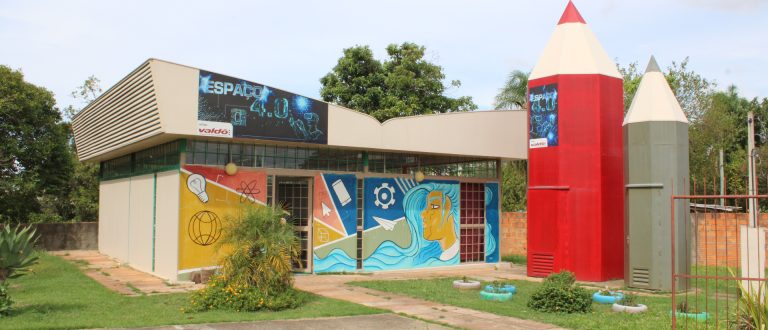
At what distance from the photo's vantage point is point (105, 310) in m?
9.95

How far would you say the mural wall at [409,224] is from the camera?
1670 cm

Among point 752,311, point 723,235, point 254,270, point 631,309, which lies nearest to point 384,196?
point 254,270

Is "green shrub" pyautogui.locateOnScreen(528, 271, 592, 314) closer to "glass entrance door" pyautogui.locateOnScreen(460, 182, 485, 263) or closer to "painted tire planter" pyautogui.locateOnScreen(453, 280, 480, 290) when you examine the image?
"painted tire planter" pyautogui.locateOnScreen(453, 280, 480, 290)

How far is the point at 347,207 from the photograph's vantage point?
16281 mm

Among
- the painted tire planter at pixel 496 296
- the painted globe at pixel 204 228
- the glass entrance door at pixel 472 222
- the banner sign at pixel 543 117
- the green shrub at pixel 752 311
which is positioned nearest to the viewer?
the green shrub at pixel 752 311

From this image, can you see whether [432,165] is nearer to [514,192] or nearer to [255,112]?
[255,112]

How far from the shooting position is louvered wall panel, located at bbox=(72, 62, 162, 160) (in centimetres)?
1328

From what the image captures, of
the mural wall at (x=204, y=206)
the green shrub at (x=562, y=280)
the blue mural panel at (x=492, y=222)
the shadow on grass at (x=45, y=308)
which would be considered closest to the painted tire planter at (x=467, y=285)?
the green shrub at (x=562, y=280)

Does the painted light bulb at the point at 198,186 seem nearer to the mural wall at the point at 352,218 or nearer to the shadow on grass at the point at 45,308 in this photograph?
the mural wall at the point at 352,218

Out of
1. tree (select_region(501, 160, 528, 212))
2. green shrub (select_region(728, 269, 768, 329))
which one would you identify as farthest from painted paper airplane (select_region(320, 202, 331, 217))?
tree (select_region(501, 160, 528, 212))

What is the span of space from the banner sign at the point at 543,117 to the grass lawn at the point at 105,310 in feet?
23.8

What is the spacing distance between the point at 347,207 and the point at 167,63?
577 centimetres


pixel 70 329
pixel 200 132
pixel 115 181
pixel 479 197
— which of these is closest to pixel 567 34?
pixel 479 197

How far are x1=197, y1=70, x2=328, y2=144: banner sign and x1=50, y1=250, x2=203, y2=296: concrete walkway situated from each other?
323 centimetres
